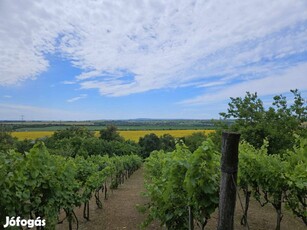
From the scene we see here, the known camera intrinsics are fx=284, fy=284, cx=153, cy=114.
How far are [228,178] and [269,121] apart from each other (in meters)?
23.2

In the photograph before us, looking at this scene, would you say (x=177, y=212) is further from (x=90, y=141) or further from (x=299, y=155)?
(x=90, y=141)

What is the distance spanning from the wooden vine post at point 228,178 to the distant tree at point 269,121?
20.4 meters

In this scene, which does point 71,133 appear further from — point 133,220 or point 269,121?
point 133,220

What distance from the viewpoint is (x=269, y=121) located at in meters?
24.4

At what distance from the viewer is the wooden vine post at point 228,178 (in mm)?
3115

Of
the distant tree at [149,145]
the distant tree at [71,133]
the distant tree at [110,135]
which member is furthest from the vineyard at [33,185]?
the distant tree at [110,135]

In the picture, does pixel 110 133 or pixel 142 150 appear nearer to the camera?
pixel 142 150

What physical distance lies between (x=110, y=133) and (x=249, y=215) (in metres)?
63.9

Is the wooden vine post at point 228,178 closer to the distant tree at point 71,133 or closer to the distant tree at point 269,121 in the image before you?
the distant tree at point 269,121

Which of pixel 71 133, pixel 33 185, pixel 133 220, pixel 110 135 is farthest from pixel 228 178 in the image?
pixel 110 135

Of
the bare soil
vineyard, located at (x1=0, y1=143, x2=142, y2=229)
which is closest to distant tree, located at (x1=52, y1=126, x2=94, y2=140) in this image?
the bare soil

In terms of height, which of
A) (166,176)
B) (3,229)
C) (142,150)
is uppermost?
(166,176)

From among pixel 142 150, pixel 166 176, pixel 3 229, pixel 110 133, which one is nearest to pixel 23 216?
pixel 3 229

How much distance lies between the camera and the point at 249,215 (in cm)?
Answer: 1199
